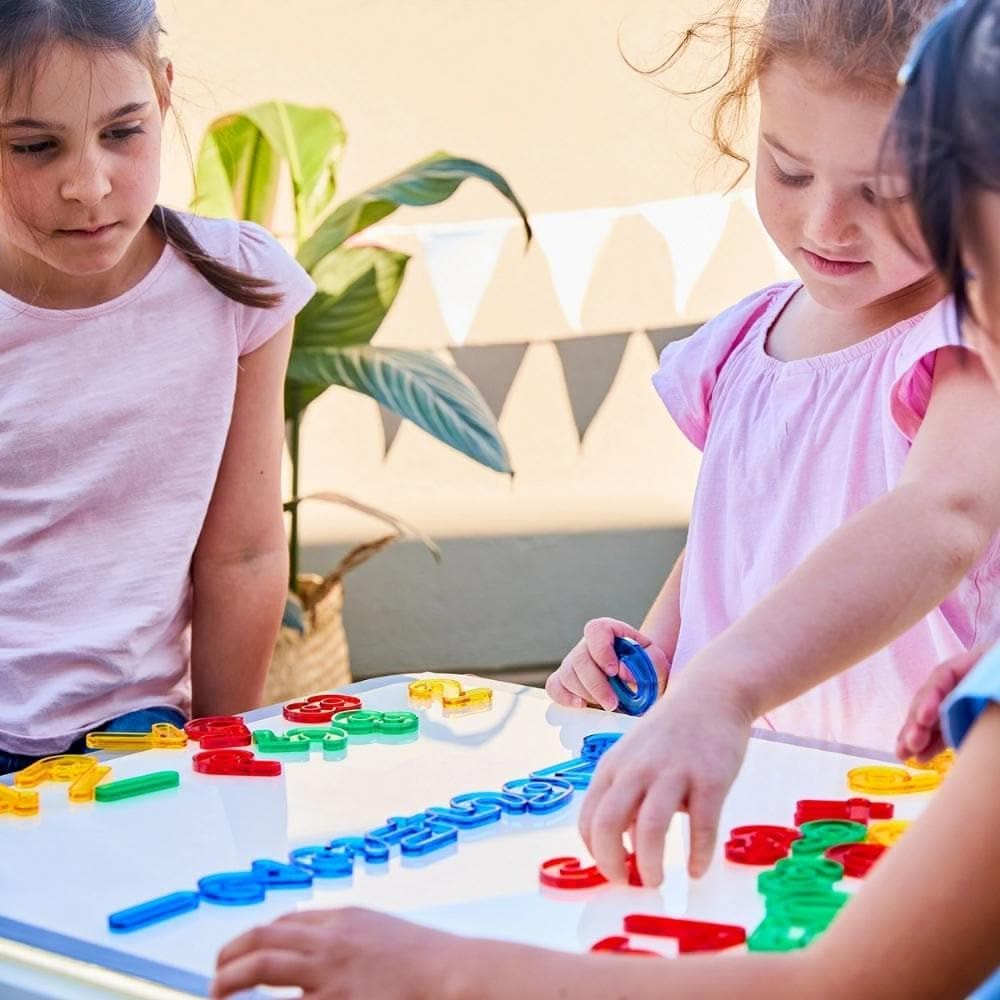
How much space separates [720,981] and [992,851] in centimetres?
10

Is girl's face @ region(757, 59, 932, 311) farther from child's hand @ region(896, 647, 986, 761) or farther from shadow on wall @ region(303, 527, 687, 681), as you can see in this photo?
shadow on wall @ region(303, 527, 687, 681)

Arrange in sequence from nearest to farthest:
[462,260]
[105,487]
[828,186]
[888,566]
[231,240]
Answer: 1. [888,566]
2. [828,186]
3. [105,487]
4. [231,240]
5. [462,260]

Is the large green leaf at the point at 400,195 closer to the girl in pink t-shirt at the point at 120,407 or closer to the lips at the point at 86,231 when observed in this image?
the girl in pink t-shirt at the point at 120,407

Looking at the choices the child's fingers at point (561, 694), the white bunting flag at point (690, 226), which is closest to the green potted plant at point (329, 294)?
the white bunting flag at point (690, 226)

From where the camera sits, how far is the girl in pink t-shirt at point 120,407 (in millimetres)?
1132

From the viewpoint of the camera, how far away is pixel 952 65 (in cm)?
59

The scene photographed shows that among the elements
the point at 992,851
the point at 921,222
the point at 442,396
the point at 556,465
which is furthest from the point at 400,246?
the point at 992,851

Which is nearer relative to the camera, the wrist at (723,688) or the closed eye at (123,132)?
the wrist at (723,688)

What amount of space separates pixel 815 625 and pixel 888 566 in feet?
0.24

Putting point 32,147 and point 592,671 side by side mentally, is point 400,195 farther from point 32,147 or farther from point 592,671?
point 592,671

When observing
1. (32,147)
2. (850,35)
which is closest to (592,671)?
(850,35)

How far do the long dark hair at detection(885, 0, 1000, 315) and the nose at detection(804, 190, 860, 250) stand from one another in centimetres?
36

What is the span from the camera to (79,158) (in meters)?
1.12

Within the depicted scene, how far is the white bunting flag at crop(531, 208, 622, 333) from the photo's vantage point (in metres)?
2.76
